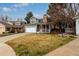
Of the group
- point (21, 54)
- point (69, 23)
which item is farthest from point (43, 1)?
point (21, 54)

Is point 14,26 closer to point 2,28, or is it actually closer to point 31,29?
point 2,28

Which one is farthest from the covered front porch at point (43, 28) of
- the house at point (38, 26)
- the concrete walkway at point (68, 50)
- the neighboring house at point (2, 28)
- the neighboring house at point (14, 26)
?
the neighboring house at point (2, 28)

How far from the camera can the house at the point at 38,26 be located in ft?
17.6

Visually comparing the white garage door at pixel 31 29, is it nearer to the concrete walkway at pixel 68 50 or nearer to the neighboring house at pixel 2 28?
the neighboring house at pixel 2 28

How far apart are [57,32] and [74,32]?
327mm

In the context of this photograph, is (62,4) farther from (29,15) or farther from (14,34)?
(14,34)

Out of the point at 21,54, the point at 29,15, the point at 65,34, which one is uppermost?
the point at 29,15

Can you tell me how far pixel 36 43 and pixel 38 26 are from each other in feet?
1.12

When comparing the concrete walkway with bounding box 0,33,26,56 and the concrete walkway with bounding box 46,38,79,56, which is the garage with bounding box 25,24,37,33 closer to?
the concrete walkway with bounding box 0,33,26,56

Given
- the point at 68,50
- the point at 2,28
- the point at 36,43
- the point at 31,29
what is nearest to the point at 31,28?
the point at 31,29

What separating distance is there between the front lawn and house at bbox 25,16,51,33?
10 cm

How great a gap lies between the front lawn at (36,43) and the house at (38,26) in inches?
4.1

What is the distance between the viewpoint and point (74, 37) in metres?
5.37

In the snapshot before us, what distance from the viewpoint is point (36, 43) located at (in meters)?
5.30
